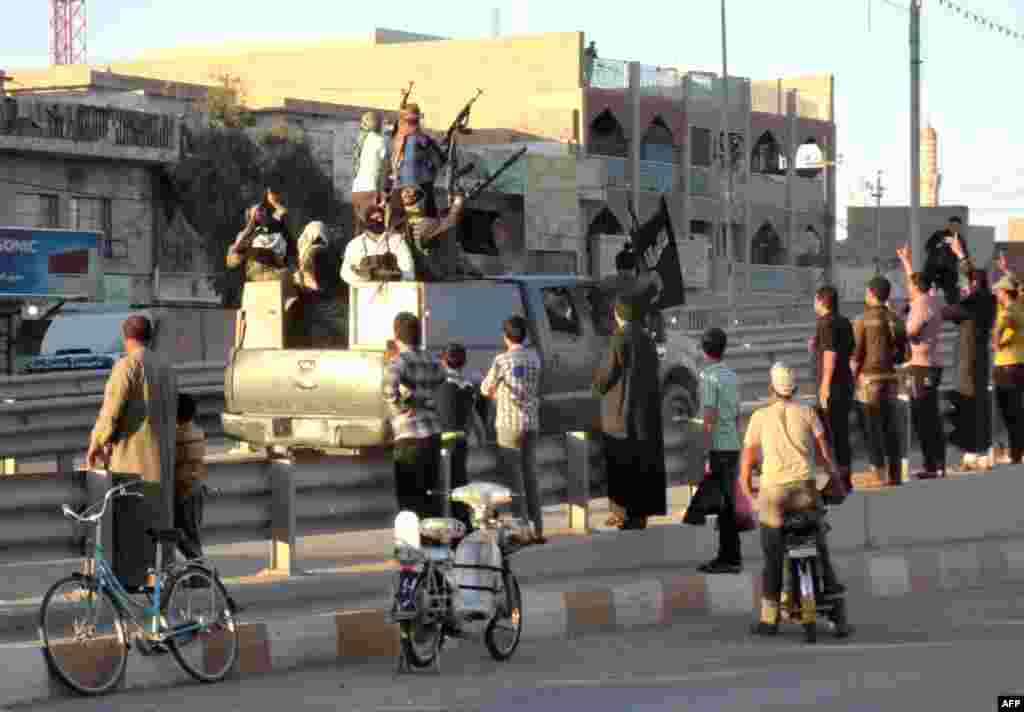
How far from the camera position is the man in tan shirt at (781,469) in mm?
14961

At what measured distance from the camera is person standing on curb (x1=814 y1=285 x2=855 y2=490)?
62.3 feet

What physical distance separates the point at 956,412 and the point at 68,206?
119 ft

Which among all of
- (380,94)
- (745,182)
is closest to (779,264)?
(745,182)

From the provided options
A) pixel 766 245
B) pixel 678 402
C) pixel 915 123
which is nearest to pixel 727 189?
pixel 766 245

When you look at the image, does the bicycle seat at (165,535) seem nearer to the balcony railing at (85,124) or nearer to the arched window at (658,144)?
the balcony railing at (85,124)

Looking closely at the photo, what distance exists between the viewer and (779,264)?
90.6m

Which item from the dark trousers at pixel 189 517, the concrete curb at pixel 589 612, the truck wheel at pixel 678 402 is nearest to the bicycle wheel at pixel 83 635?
the concrete curb at pixel 589 612

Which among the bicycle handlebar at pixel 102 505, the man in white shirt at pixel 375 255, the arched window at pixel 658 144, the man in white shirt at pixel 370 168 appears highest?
the arched window at pixel 658 144

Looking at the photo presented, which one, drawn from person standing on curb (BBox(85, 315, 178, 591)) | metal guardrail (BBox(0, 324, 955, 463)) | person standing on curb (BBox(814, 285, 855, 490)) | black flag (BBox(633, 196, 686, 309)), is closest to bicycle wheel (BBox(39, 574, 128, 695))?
person standing on curb (BBox(85, 315, 178, 591))

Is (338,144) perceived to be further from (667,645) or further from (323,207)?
(667,645)

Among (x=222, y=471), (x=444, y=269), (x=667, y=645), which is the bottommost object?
(x=667, y=645)

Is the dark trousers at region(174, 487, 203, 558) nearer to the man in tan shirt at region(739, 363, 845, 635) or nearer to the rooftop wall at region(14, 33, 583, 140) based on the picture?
the man in tan shirt at region(739, 363, 845, 635)

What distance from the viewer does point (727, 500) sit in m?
17.1

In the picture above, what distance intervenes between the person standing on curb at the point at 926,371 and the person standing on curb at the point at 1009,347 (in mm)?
1133
